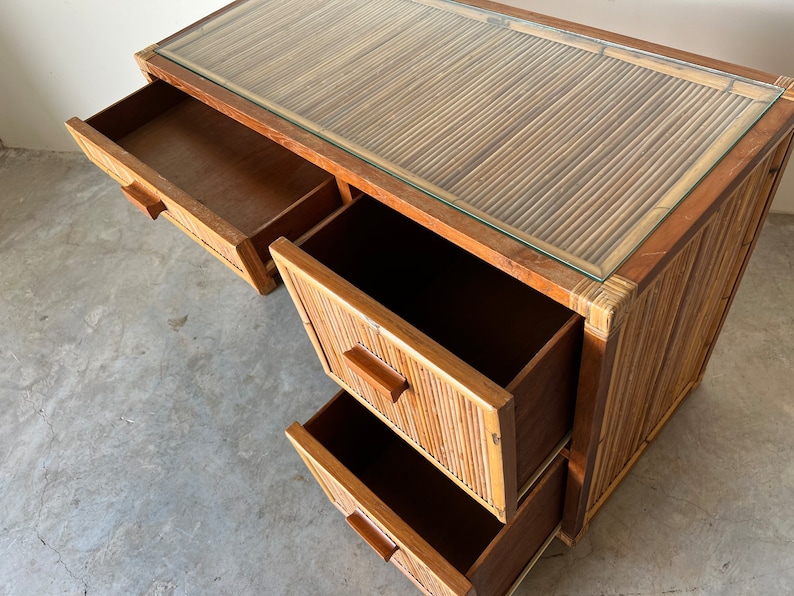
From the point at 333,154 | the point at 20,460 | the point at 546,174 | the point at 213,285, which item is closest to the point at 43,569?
the point at 20,460

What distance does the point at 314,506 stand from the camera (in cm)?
111

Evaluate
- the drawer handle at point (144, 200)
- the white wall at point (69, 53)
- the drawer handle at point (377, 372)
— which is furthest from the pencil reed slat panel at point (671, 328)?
the white wall at point (69, 53)

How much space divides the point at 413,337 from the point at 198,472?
80 cm

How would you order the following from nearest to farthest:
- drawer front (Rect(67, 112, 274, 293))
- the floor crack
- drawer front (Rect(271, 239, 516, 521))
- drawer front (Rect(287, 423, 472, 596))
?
drawer front (Rect(271, 239, 516, 521)), drawer front (Rect(287, 423, 472, 596)), drawer front (Rect(67, 112, 274, 293)), the floor crack

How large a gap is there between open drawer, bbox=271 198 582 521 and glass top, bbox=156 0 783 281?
0.11 m

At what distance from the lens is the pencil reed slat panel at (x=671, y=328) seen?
0.64 m

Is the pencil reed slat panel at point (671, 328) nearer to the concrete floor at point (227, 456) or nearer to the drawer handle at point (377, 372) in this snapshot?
the concrete floor at point (227, 456)

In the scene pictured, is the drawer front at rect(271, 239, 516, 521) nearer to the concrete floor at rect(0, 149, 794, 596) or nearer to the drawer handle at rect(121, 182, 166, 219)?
the drawer handle at rect(121, 182, 166, 219)

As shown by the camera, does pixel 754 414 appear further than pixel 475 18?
Yes

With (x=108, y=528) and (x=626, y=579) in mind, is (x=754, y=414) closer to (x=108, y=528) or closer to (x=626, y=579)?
(x=626, y=579)

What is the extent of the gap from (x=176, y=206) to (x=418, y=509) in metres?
0.58

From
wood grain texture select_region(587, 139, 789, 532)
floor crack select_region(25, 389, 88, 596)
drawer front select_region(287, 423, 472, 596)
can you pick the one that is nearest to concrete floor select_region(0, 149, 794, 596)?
floor crack select_region(25, 389, 88, 596)

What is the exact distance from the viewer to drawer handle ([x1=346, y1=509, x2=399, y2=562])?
2.62 ft

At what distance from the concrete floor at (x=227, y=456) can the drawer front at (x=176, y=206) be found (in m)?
0.47
